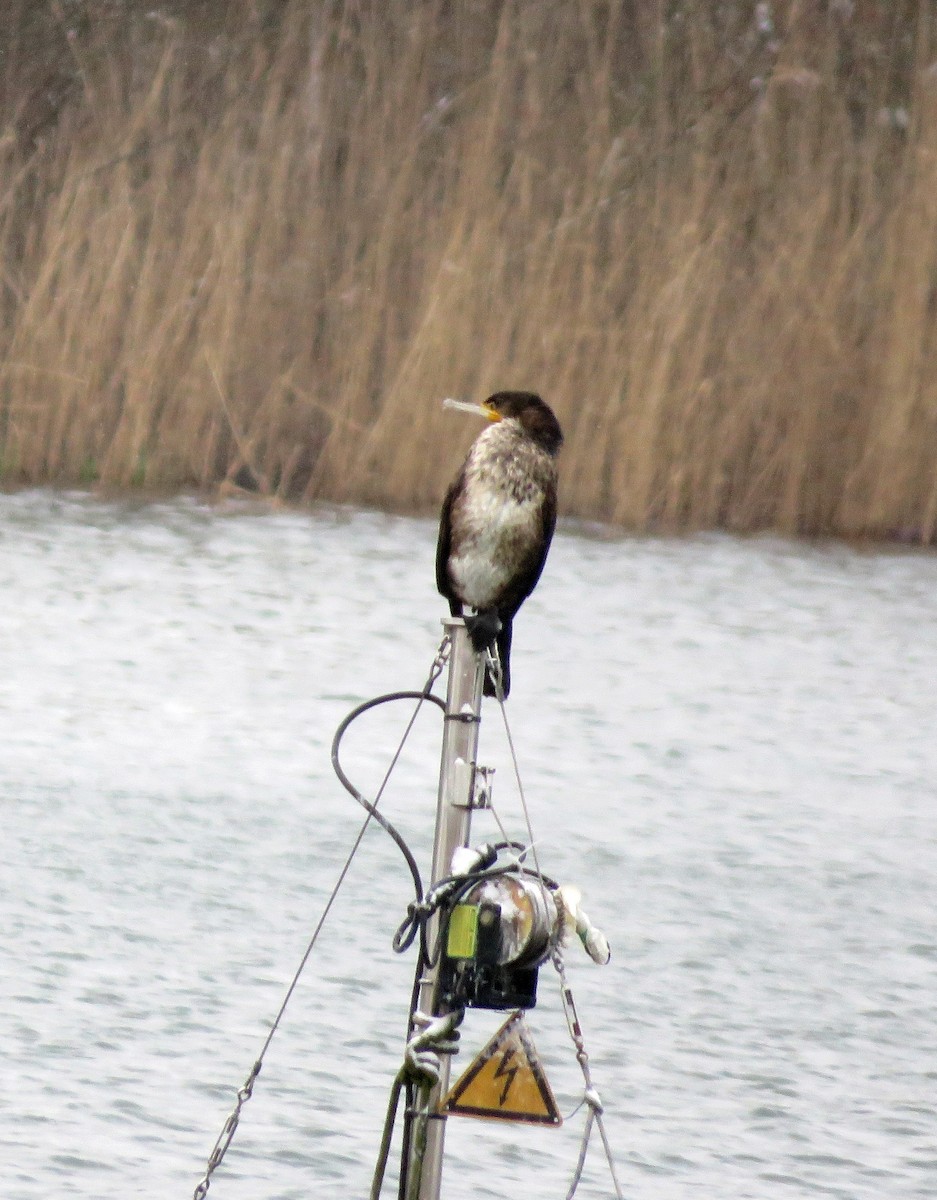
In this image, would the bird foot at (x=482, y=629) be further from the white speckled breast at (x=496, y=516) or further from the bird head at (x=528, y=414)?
the bird head at (x=528, y=414)

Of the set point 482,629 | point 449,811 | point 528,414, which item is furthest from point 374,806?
point 528,414

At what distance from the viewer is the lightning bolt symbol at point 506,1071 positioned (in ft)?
7.55

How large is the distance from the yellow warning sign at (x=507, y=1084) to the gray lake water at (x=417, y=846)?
787 mm

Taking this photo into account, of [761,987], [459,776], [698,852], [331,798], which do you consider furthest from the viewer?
[331,798]

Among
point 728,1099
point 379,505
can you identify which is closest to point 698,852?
point 728,1099

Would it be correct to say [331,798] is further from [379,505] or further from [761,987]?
[379,505]

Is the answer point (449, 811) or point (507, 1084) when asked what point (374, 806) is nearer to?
point (449, 811)

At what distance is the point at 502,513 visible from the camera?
2586mm

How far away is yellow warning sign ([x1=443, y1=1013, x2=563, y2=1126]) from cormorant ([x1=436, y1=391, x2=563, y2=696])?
0.41 meters

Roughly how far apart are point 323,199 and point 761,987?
3470 millimetres

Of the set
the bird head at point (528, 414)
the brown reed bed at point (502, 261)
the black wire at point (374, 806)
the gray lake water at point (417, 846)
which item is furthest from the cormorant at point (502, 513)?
the brown reed bed at point (502, 261)

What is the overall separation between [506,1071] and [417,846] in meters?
2.35

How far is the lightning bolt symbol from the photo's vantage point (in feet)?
7.55

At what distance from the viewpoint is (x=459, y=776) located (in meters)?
2.32
